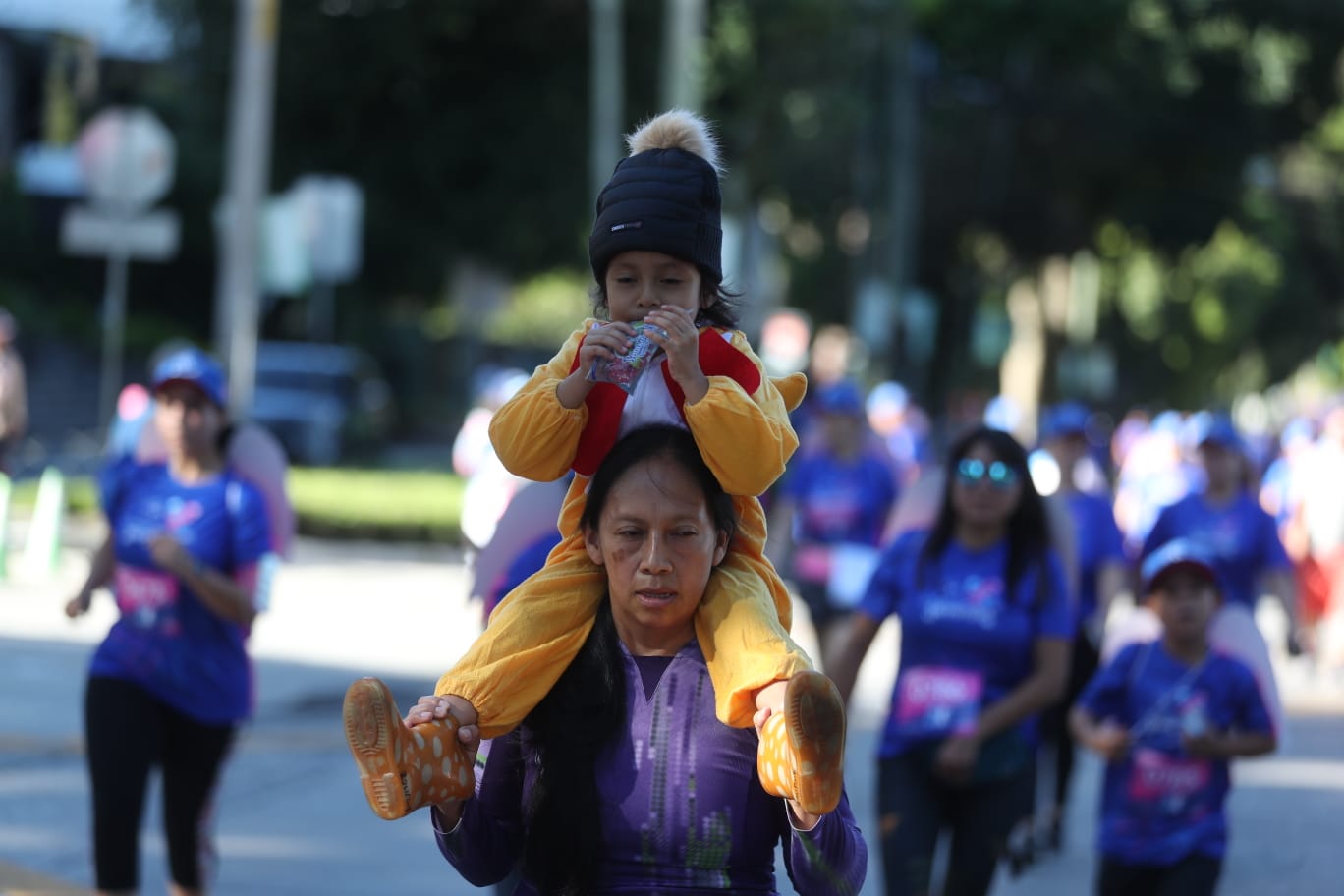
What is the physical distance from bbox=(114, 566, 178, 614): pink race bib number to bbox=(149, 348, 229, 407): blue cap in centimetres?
56

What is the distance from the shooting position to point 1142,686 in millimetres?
6137

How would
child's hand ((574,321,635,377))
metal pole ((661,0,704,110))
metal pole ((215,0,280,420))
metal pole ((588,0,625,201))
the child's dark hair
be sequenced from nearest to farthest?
1. child's hand ((574,321,635,377))
2. the child's dark hair
3. metal pole ((215,0,280,420))
4. metal pole ((661,0,704,110))
5. metal pole ((588,0,625,201))

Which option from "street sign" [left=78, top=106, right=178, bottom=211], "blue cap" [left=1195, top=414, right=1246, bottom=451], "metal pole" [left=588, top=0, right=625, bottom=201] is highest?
"metal pole" [left=588, top=0, right=625, bottom=201]

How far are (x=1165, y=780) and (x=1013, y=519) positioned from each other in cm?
90

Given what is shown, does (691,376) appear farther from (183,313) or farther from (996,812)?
(183,313)

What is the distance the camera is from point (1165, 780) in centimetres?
590

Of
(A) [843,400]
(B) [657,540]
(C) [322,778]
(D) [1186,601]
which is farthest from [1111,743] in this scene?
(C) [322,778]

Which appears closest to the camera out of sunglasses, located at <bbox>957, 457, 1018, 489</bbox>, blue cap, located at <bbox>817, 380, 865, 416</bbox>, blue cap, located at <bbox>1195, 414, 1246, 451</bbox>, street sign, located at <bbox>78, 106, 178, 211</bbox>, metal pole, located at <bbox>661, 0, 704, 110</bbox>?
sunglasses, located at <bbox>957, 457, 1018, 489</bbox>

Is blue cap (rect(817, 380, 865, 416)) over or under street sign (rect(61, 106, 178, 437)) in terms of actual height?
under

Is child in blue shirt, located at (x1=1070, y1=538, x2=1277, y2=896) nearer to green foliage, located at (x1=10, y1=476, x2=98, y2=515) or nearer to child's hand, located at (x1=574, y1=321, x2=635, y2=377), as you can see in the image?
child's hand, located at (x1=574, y1=321, x2=635, y2=377)

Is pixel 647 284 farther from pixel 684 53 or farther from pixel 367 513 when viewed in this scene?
pixel 367 513

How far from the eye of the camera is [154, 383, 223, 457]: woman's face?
609 cm

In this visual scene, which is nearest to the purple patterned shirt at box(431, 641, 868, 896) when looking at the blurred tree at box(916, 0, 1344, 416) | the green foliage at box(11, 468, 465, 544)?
the green foliage at box(11, 468, 465, 544)

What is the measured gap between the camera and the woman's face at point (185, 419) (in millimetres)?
6086
